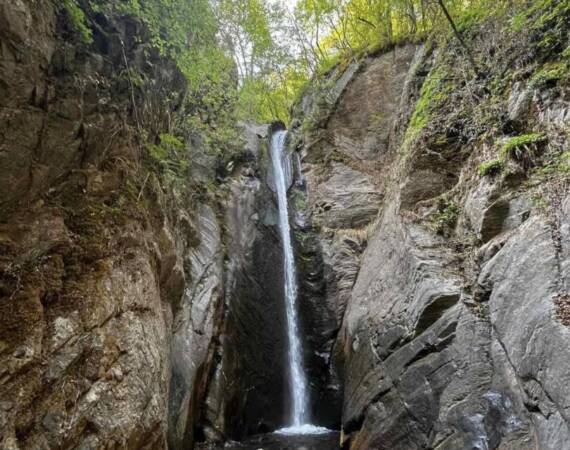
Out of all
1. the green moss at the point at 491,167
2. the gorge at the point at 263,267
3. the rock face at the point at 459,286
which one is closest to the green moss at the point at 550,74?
the gorge at the point at 263,267

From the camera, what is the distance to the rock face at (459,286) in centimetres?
459

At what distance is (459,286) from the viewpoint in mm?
6457

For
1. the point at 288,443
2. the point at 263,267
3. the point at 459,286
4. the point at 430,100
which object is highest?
the point at 430,100

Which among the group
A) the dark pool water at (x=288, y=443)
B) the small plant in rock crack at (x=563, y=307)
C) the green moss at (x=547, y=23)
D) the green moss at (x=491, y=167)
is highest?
the green moss at (x=547, y=23)

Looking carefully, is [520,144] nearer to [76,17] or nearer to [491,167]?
[491,167]

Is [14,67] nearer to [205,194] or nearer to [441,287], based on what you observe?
[441,287]

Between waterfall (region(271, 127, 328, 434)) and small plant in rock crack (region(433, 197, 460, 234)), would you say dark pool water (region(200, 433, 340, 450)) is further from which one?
small plant in rock crack (region(433, 197, 460, 234))

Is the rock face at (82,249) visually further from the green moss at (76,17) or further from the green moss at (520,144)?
the green moss at (520,144)

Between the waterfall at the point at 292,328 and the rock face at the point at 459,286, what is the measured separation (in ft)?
3.49

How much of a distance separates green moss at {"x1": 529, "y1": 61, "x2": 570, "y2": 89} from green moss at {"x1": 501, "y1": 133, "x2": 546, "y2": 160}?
3.12 feet

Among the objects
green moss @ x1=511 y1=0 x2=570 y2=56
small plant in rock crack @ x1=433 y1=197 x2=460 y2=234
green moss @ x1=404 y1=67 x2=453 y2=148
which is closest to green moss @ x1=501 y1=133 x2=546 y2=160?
small plant in rock crack @ x1=433 y1=197 x2=460 y2=234

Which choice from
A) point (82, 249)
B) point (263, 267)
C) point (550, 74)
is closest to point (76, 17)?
point (82, 249)

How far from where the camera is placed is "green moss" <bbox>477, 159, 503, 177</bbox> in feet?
22.1

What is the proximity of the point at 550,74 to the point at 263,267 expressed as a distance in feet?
27.1
